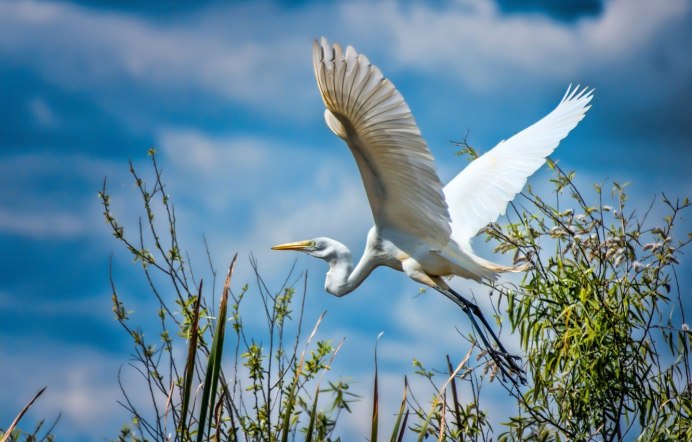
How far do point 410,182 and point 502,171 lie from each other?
970 millimetres

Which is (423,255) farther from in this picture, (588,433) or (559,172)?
(588,433)

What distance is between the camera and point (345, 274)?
161 inches

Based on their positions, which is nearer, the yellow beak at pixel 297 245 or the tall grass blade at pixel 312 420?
the tall grass blade at pixel 312 420

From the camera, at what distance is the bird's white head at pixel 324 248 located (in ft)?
13.5

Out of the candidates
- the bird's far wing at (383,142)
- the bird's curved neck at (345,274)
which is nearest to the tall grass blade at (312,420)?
the bird's far wing at (383,142)

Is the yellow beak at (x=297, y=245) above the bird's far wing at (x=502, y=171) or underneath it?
underneath

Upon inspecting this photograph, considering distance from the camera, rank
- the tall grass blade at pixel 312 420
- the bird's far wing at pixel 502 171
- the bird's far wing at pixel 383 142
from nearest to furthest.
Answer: the tall grass blade at pixel 312 420, the bird's far wing at pixel 383 142, the bird's far wing at pixel 502 171

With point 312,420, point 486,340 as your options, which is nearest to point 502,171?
point 486,340

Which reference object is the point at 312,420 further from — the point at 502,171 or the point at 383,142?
the point at 502,171

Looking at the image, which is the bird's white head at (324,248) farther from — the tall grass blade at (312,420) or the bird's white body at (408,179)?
the tall grass blade at (312,420)

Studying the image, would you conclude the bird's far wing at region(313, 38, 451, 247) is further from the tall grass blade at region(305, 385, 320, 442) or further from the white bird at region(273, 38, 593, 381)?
the tall grass blade at region(305, 385, 320, 442)

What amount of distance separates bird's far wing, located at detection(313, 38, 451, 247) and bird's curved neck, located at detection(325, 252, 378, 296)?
1.08 ft

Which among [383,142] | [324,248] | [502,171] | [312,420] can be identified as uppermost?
[502,171]

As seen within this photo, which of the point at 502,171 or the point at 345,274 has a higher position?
the point at 502,171
